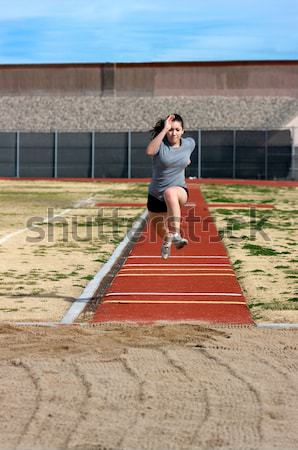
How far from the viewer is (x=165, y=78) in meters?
76.9

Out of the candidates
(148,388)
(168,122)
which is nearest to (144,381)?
(148,388)

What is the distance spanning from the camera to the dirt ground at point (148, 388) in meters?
5.60

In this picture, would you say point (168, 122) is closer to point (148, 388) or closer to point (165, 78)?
point (148, 388)

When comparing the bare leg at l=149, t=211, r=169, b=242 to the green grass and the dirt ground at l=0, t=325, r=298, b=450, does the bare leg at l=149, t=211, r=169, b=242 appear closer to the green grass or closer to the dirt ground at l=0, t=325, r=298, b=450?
the dirt ground at l=0, t=325, r=298, b=450

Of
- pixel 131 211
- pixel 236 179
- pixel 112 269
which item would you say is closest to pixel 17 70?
pixel 236 179

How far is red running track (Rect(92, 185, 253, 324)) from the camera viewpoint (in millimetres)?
9695

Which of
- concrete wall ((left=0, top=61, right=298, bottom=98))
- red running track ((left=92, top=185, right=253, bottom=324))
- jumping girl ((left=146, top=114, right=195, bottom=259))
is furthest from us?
concrete wall ((left=0, top=61, right=298, bottom=98))

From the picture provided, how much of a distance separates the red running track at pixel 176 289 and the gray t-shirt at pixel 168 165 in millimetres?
1144

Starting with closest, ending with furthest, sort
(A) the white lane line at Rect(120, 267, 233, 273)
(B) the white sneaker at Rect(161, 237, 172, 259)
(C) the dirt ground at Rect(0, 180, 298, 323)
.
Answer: (C) the dirt ground at Rect(0, 180, 298, 323), (B) the white sneaker at Rect(161, 237, 172, 259), (A) the white lane line at Rect(120, 267, 233, 273)

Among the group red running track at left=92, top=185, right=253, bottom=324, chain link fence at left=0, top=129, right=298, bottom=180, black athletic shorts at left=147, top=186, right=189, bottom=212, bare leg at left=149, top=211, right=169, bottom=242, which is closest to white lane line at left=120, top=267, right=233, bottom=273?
red running track at left=92, top=185, right=253, bottom=324

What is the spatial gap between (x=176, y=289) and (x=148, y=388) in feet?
15.8

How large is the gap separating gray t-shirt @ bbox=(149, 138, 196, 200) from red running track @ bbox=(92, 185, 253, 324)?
114 cm

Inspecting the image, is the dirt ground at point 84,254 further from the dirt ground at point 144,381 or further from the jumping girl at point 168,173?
the jumping girl at point 168,173

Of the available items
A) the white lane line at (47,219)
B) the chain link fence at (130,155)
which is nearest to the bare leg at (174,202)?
the white lane line at (47,219)
